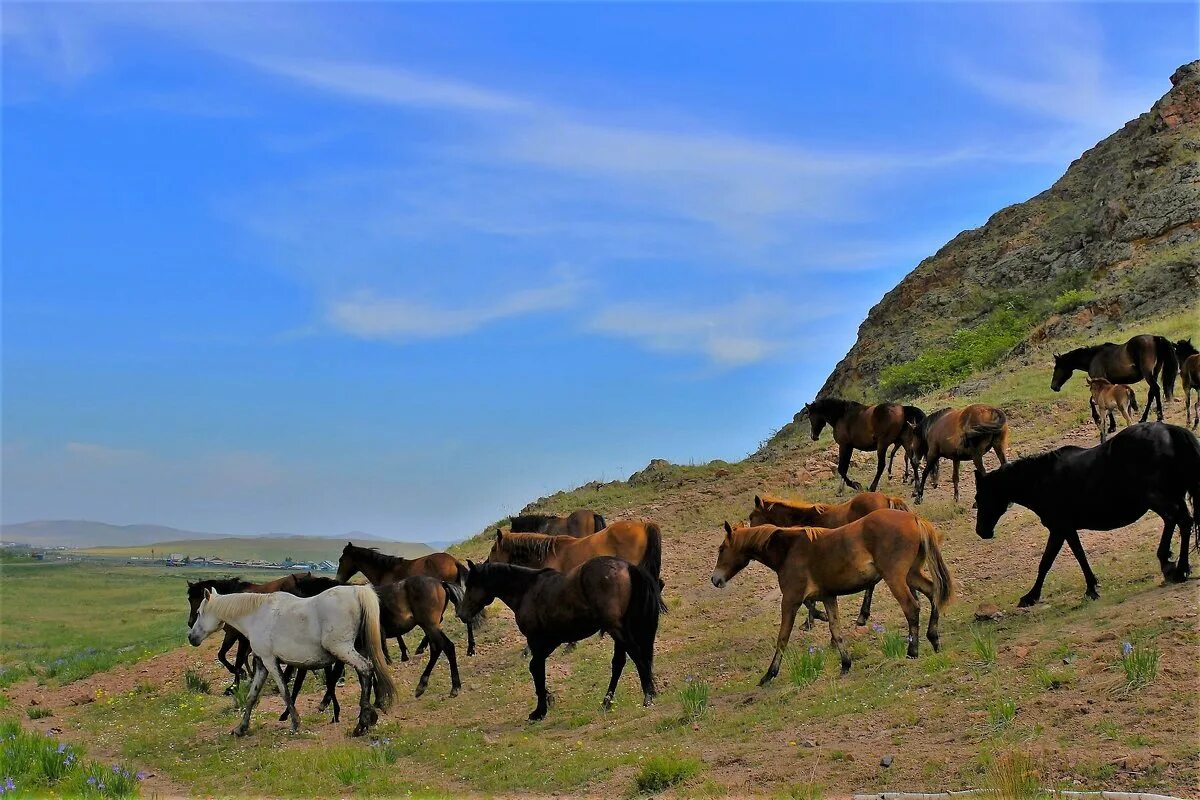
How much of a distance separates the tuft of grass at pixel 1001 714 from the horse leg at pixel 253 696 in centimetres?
916

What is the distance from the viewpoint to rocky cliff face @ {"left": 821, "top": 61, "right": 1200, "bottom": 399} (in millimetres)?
34125

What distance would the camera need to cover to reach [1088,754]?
257 inches

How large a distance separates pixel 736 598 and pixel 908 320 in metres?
32.7

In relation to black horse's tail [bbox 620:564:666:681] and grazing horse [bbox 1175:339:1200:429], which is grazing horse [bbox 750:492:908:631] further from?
grazing horse [bbox 1175:339:1200:429]

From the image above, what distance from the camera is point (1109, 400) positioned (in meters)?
19.8

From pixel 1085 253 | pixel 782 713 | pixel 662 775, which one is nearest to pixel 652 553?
pixel 782 713

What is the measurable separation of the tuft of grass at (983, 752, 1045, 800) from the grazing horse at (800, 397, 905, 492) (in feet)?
45.5

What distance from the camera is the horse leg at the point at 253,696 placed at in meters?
12.3

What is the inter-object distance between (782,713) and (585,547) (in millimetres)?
6028

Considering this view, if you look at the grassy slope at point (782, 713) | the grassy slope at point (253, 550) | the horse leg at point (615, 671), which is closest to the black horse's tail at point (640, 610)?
the horse leg at point (615, 671)

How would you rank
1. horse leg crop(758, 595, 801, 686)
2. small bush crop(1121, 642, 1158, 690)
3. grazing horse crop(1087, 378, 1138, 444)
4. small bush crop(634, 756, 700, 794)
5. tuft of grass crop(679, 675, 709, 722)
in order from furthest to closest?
grazing horse crop(1087, 378, 1138, 444)
horse leg crop(758, 595, 801, 686)
tuft of grass crop(679, 675, 709, 722)
small bush crop(634, 756, 700, 794)
small bush crop(1121, 642, 1158, 690)

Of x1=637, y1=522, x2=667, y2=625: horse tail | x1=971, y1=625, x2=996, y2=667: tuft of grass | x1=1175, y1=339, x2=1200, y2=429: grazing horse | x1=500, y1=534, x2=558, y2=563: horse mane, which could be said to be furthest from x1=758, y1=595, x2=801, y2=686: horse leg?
x1=1175, y1=339, x2=1200, y2=429: grazing horse

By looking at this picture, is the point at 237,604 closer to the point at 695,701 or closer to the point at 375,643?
the point at 375,643

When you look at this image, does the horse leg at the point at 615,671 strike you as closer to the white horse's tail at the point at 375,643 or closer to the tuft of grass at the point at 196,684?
the white horse's tail at the point at 375,643
